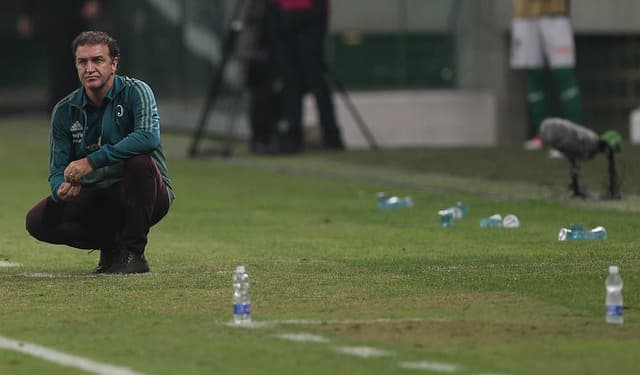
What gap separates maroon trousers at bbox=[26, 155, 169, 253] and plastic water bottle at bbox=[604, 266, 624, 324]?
9.60 feet

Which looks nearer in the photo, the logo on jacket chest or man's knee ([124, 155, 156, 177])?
man's knee ([124, 155, 156, 177])

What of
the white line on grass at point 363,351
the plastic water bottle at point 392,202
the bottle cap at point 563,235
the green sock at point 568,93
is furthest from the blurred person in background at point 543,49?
the white line on grass at point 363,351

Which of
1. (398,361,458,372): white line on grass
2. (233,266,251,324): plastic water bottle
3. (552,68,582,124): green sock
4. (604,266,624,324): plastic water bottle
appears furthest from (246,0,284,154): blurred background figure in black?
(398,361,458,372): white line on grass

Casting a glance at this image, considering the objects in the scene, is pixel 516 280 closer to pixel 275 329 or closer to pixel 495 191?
pixel 275 329

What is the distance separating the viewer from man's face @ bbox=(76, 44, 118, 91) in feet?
32.7

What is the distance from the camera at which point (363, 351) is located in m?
7.42

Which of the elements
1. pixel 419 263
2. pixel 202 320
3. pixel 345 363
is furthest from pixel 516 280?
pixel 345 363

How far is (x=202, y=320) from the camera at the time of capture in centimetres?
838

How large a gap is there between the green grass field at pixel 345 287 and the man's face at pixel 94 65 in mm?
1052

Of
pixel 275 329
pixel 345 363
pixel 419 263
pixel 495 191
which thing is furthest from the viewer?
pixel 495 191

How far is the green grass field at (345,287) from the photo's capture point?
7340 mm

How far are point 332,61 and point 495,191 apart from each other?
9.26 meters

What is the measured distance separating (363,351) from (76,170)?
296cm

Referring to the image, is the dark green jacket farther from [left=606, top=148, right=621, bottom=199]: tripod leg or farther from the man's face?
[left=606, top=148, right=621, bottom=199]: tripod leg
